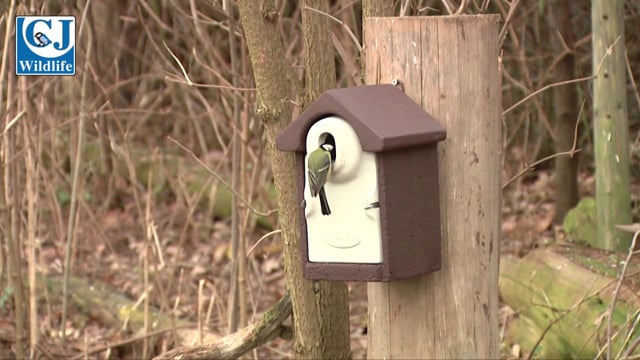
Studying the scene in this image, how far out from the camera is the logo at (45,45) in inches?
223

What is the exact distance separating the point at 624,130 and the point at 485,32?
2979 millimetres

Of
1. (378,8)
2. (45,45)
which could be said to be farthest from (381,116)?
(45,45)

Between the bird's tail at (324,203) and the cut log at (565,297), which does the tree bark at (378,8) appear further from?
the cut log at (565,297)

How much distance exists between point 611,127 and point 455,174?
2950 mm

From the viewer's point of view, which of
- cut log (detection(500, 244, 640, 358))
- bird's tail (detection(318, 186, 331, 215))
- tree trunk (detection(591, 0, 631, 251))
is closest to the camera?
bird's tail (detection(318, 186, 331, 215))

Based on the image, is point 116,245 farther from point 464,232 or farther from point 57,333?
point 464,232

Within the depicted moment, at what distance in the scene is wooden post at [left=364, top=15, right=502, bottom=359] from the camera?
3.16 meters

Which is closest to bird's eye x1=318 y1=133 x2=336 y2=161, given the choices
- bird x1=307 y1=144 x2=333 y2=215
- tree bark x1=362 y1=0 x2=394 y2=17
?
bird x1=307 y1=144 x2=333 y2=215

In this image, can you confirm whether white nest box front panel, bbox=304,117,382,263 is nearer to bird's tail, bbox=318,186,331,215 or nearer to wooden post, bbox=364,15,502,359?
bird's tail, bbox=318,186,331,215

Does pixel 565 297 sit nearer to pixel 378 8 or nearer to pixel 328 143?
pixel 378 8

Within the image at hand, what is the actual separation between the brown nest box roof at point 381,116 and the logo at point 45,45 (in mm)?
2794

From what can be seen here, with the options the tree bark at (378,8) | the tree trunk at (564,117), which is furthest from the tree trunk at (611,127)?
the tree bark at (378,8)

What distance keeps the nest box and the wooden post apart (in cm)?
5

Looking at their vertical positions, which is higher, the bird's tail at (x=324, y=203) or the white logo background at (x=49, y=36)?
the white logo background at (x=49, y=36)
